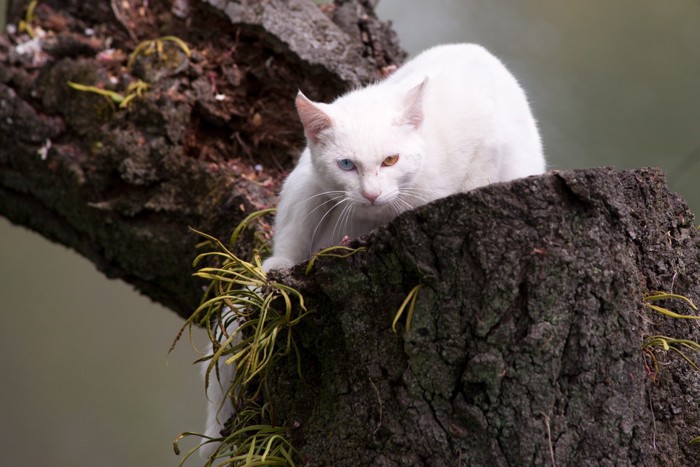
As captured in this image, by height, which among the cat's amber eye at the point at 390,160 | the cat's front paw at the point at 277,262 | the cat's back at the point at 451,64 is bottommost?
the cat's front paw at the point at 277,262

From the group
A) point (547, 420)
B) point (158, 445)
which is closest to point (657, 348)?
point (547, 420)

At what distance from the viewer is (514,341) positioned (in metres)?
1.55

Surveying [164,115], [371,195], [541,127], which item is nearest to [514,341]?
[371,195]

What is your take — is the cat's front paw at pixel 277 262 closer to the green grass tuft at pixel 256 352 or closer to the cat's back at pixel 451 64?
the green grass tuft at pixel 256 352

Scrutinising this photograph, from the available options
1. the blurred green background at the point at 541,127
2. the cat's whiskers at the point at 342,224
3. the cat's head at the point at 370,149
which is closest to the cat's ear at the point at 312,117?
the cat's head at the point at 370,149

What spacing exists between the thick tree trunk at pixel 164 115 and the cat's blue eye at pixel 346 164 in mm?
731

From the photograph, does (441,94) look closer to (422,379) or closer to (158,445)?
(422,379)

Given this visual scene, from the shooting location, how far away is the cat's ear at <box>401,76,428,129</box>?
2066 millimetres

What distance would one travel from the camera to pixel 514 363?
5.05ft

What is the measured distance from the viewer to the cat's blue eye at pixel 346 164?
207 cm

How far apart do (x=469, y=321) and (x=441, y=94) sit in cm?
95

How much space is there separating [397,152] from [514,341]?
709 mm

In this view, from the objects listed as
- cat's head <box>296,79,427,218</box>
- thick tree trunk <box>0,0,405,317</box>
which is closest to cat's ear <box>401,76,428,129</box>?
cat's head <box>296,79,427,218</box>

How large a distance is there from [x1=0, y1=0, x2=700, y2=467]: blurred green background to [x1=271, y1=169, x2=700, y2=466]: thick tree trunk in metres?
2.46
